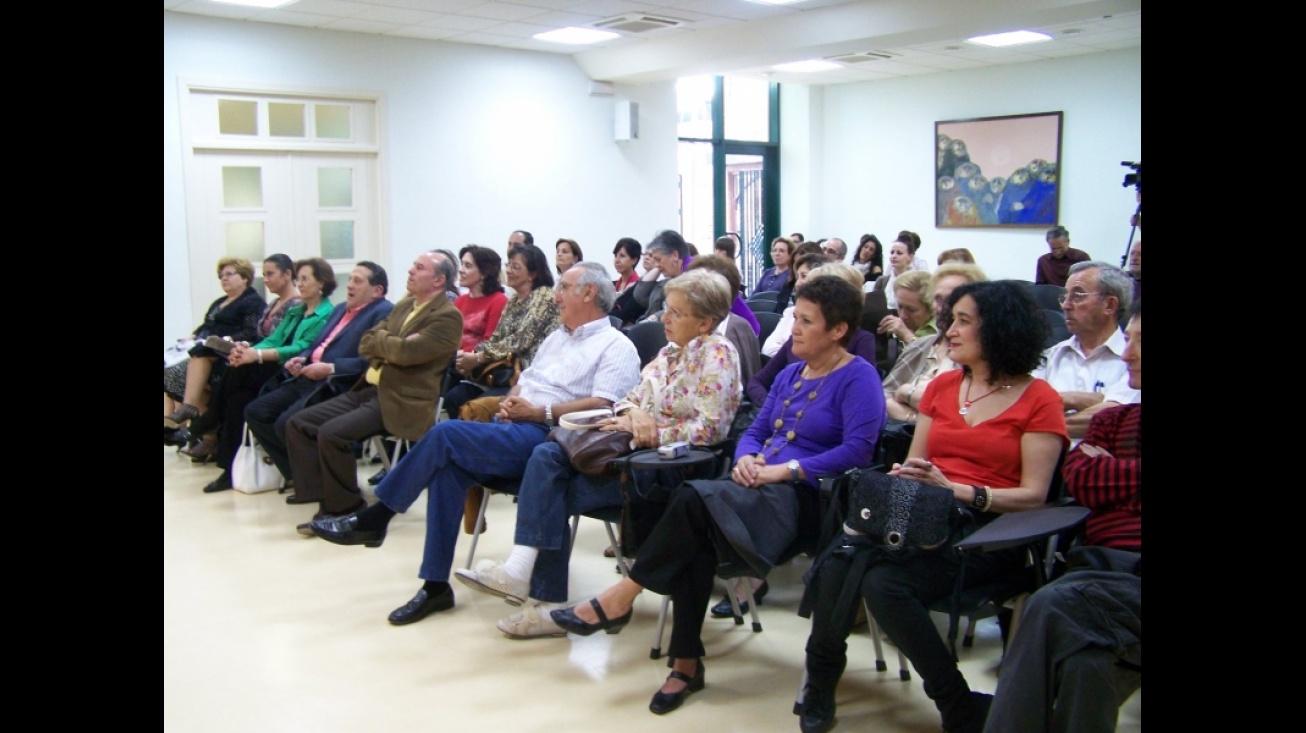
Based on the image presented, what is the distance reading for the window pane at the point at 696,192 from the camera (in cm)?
1284

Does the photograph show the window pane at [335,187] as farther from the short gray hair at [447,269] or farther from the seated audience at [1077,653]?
the seated audience at [1077,653]

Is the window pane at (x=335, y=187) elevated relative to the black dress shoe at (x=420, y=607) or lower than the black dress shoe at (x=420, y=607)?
elevated

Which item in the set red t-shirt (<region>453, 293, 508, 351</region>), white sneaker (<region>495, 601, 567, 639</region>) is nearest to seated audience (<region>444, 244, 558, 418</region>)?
red t-shirt (<region>453, 293, 508, 351</region>)

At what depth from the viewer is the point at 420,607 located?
3.79 meters

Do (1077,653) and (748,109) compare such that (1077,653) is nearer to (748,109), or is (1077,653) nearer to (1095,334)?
(1095,334)

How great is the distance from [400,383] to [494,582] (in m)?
1.60

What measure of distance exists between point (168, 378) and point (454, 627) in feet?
12.5

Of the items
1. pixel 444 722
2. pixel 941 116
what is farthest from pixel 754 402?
pixel 941 116

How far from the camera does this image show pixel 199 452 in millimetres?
6426

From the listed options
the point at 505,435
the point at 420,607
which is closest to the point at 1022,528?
the point at 505,435

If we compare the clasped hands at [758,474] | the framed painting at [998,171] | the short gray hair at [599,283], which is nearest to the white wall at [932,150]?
the framed painting at [998,171]
